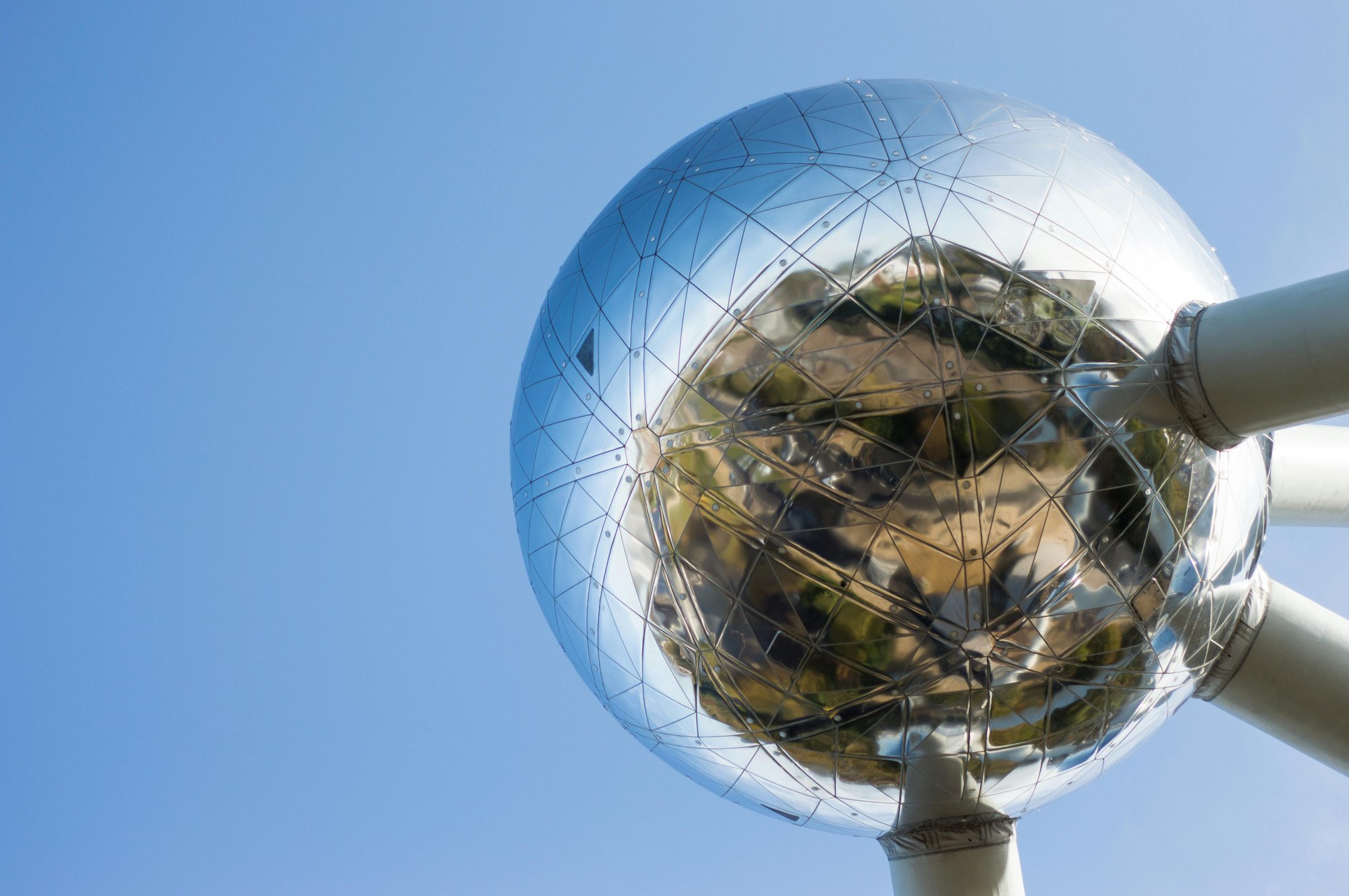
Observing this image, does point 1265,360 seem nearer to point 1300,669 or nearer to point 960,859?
point 1300,669

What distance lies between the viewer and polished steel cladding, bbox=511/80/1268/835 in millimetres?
2729

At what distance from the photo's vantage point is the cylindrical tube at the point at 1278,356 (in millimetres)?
2711

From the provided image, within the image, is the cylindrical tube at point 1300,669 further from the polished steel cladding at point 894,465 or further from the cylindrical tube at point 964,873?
the cylindrical tube at point 964,873

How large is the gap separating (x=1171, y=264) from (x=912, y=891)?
2.02 meters

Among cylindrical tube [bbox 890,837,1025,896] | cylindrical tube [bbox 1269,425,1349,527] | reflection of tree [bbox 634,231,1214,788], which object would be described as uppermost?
cylindrical tube [bbox 1269,425,1349,527]

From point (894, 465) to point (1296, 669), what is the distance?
180 cm

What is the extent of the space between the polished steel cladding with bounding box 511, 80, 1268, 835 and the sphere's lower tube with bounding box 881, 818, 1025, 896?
0.16 meters

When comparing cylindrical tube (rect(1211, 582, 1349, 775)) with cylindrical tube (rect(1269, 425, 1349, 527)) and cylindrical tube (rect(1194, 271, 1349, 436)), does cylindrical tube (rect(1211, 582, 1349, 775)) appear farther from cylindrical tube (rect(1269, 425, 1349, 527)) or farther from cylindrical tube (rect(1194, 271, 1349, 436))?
cylindrical tube (rect(1194, 271, 1349, 436))

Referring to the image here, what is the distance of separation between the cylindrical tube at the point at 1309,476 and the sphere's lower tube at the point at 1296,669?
0.66 metres

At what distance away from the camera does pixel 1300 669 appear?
11.8ft

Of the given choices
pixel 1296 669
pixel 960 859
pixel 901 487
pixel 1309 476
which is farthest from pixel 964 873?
pixel 1309 476

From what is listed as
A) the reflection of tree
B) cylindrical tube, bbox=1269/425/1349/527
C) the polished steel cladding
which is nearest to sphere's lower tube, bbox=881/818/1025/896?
the polished steel cladding

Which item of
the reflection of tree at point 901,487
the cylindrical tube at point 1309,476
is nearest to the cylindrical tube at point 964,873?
the reflection of tree at point 901,487

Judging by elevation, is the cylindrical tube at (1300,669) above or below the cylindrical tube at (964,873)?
above
